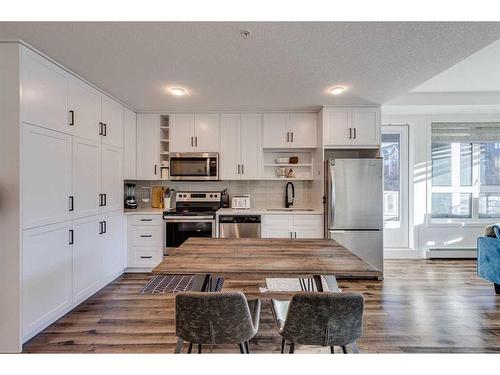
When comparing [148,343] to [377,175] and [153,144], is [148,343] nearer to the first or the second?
[153,144]

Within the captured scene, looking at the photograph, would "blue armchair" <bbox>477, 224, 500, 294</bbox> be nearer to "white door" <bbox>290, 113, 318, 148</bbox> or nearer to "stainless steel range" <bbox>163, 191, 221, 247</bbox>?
"white door" <bbox>290, 113, 318, 148</bbox>

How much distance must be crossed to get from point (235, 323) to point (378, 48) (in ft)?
7.21

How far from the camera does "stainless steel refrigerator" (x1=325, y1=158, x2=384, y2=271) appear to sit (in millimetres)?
3486

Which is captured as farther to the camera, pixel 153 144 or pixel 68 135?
pixel 153 144

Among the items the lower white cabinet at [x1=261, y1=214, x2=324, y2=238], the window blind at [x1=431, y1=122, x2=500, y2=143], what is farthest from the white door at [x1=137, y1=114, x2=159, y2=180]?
the window blind at [x1=431, y1=122, x2=500, y2=143]

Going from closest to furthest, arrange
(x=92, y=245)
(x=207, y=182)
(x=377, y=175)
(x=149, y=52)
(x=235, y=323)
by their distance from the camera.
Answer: (x=235, y=323)
(x=149, y=52)
(x=92, y=245)
(x=377, y=175)
(x=207, y=182)

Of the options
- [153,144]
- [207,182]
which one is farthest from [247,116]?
[153,144]

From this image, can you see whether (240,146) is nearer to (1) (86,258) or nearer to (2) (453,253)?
(1) (86,258)

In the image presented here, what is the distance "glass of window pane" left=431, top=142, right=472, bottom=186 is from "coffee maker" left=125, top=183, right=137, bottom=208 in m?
5.02

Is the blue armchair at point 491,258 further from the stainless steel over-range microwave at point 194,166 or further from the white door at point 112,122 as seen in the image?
the white door at point 112,122

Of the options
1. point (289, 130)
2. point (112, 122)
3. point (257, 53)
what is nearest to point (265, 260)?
point (257, 53)

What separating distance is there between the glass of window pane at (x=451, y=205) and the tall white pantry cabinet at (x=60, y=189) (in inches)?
204

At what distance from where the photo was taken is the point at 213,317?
1.17m

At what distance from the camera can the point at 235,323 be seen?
1184 mm
